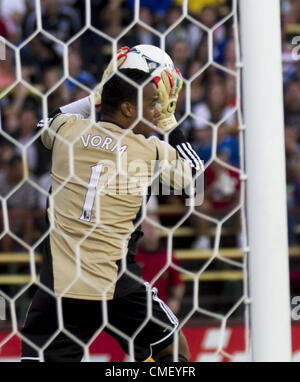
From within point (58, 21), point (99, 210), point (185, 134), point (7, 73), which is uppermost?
point (58, 21)

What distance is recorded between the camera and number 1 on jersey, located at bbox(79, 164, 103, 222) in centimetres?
159

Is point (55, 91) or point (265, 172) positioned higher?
point (55, 91)

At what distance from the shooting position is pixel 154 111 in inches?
61.5

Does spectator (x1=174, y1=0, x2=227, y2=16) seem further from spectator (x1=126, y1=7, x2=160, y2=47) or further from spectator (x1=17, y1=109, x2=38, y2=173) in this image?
spectator (x1=17, y1=109, x2=38, y2=173)

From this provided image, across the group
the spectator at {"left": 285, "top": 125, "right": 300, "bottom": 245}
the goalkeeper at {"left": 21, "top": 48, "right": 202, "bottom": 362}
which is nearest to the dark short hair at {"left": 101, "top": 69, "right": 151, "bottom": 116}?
the goalkeeper at {"left": 21, "top": 48, "right": 202, "bottom": 362}

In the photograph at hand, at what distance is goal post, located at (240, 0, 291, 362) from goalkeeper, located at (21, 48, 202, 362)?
1.00ft

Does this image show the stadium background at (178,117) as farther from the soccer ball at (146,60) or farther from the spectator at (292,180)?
the soccer ball at (146,60)

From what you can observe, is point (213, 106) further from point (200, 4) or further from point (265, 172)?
point (265, 172)

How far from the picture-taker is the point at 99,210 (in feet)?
5.28

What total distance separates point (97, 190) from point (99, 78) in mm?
1598

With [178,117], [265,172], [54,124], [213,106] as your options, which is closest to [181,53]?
[213,106]

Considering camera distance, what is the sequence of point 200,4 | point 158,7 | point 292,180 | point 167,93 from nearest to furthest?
point 167,93, point 292,180, point 158,7, point 200,4
